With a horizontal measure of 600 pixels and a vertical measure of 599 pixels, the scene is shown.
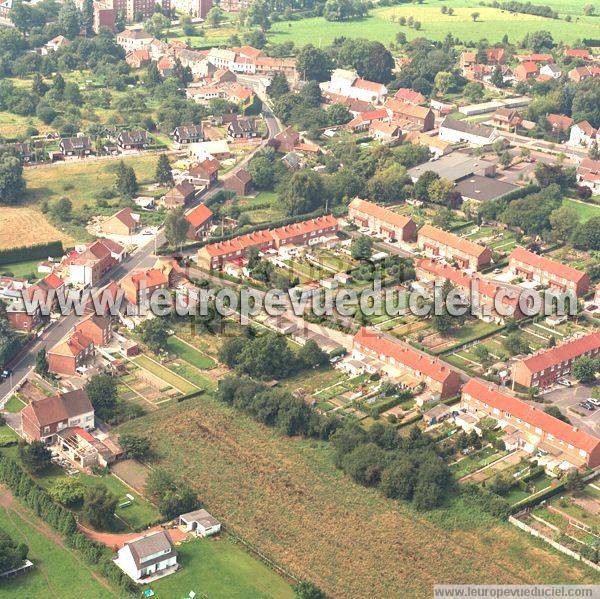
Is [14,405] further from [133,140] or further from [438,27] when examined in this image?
[438,27]

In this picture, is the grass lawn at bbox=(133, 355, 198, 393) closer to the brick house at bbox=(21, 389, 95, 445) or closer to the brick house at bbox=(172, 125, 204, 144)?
the brick house at bbox=(21, 389, 95, 445)

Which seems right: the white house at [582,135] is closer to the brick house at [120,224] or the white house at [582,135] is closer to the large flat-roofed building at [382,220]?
the large flat-roofed building at [382,220]

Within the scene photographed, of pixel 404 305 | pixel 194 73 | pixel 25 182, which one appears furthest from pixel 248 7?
pixel 404 305

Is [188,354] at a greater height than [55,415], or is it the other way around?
[55,415]

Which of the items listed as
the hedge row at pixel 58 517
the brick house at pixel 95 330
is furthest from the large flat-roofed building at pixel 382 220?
the hedge row at pixel 58 517

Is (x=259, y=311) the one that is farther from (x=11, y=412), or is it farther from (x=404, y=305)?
(x=11, y=412)

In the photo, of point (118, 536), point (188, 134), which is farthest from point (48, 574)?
point (188, 134)

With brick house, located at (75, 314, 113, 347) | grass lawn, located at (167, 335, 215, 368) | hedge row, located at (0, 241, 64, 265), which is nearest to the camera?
grass lawn, located at (167, 335, 215, 368)

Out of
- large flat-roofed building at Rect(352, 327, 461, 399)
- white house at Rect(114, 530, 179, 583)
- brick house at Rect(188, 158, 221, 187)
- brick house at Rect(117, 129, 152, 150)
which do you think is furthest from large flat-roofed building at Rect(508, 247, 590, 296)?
brick house at Rect(117, 129, 152, 150)
